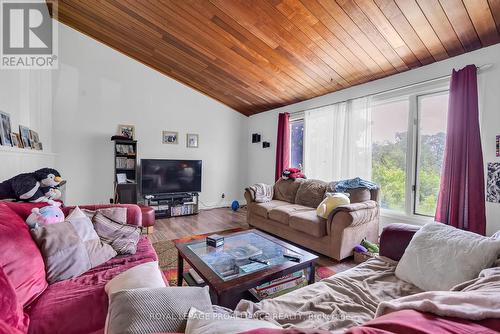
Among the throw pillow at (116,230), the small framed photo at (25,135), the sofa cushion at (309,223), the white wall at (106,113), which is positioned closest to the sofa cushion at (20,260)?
the throw pillow at (116,230)

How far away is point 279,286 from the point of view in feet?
5.31

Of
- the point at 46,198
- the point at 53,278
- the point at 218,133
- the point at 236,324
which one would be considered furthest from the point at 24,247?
the point at 218,133

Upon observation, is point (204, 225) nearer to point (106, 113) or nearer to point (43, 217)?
point (43, 217)

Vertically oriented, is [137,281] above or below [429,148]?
below

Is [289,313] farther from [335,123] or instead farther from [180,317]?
[335,123]

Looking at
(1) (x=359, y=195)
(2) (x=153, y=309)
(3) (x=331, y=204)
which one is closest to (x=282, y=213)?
(3) (x=331, y=204)

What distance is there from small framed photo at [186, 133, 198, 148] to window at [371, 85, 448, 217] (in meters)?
3.39

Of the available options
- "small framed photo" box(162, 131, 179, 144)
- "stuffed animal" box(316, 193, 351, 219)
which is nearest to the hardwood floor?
"stuffed animal" box(316, 193, 351, 219)

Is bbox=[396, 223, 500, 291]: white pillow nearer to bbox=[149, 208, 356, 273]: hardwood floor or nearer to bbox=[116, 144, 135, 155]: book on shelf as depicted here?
bbox=[149, 208, 356, 273]: hardwood floor

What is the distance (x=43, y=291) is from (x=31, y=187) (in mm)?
995

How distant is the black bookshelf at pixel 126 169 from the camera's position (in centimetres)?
378

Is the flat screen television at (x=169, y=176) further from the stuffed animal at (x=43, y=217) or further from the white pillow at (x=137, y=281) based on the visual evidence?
the white pillow at (x=137, y=281)

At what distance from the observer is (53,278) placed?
1.26 metres

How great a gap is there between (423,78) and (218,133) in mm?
3800
